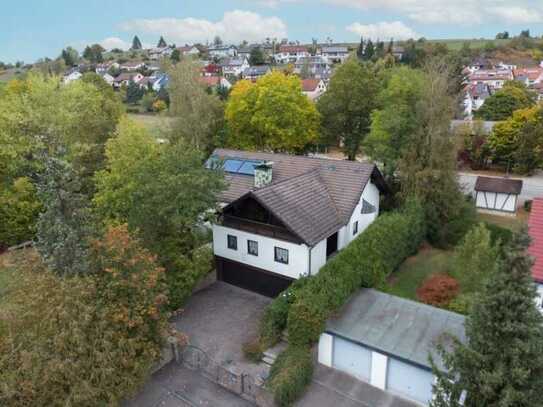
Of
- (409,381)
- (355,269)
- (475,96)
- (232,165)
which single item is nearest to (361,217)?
(355,269)

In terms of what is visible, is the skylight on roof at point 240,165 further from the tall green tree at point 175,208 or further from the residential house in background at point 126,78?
the residential house in background at point 126,78

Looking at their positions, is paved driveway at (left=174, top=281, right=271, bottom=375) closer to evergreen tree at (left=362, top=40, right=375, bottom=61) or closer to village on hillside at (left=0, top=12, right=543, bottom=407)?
village on hillside at (left=0, top=12, right=543, bottom=407)

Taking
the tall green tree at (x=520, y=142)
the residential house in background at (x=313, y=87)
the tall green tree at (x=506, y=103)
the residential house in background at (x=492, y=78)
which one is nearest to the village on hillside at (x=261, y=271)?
the tall green tree at (x=520, y=142)

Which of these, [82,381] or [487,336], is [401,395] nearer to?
[487,336]

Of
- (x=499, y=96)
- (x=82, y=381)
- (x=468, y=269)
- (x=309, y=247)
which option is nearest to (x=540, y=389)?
(x=468, y=269)

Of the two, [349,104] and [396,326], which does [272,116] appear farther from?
[396,326]
